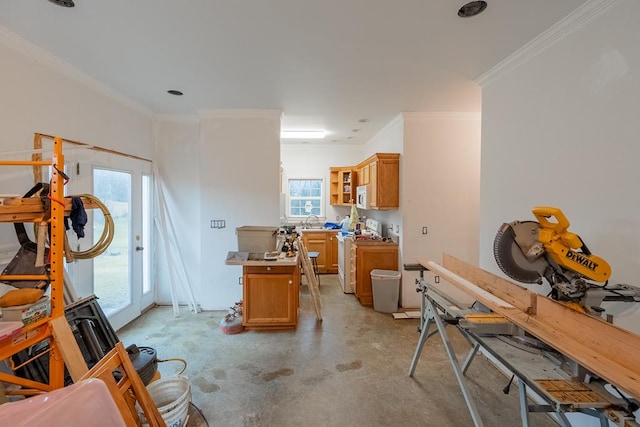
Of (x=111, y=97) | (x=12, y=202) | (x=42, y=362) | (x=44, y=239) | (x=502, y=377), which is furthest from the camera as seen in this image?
(x=111, y=97)

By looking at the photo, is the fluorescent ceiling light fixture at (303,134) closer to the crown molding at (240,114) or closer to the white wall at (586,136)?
the crown molding at (240,114)

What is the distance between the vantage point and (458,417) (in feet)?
6.77

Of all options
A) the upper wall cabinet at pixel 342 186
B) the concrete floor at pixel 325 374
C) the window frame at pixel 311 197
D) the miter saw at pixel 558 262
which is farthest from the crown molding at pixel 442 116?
the window frame at pixel 311 197

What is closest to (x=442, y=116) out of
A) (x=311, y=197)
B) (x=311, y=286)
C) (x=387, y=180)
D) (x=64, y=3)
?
(x=387, y=180)

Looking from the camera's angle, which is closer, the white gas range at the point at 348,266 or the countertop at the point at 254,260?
the countertop at the point at 254,260

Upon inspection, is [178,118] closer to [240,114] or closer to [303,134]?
[240,114]

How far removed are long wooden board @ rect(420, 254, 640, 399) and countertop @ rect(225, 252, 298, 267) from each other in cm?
201

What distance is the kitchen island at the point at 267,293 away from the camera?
332 cm

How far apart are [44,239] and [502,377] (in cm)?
365

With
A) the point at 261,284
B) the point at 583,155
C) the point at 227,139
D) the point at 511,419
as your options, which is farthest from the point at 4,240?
the point at 583,155

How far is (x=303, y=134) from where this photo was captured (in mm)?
5270

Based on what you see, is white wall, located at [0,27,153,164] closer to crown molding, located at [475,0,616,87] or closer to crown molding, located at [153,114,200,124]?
crown molding, located at [153,114,200,124]

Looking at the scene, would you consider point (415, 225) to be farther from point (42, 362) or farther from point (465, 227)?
point (42, 362)

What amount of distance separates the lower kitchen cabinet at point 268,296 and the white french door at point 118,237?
1.48 m
